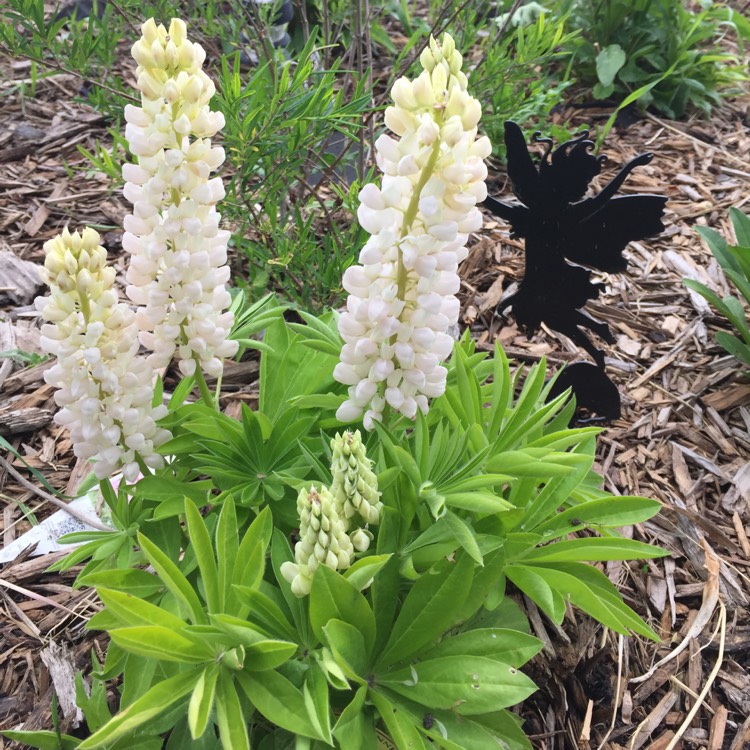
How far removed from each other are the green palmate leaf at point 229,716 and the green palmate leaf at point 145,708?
0.05m

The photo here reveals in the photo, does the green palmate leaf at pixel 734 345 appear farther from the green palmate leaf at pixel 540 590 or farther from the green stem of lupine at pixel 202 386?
the green stem of lupine at pixel 202 386

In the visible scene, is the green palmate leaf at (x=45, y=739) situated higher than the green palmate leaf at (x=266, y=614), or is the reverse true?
the green palmate leaf at (x=266, y=614)

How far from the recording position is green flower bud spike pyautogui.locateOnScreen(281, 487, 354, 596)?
1.32 metres

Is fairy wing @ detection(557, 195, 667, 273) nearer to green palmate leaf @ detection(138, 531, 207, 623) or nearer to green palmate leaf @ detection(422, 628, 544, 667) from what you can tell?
green palmate leaf @ detection(422, 628, 544, 667)

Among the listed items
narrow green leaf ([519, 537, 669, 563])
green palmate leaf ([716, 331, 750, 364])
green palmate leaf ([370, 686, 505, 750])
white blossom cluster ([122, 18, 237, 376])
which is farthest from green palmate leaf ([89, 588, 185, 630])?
green palmate leaf ([716, 331, 750, 364])

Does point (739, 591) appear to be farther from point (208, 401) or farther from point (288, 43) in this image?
point (288, 43)

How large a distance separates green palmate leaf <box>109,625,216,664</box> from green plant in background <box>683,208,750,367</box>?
95.5 inches

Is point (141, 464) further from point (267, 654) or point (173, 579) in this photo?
point (267, 654)

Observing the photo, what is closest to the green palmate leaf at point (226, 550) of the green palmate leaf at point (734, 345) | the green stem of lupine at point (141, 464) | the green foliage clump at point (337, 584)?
the green foliage clump at point (337, 584)

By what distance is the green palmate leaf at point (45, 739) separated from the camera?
1639 millimetres

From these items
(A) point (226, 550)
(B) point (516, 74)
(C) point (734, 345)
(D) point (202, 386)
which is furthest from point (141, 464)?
(B) point (516, 74)

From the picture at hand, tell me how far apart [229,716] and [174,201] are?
1033mm

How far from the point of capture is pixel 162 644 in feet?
4.32

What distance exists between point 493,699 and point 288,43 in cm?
383
